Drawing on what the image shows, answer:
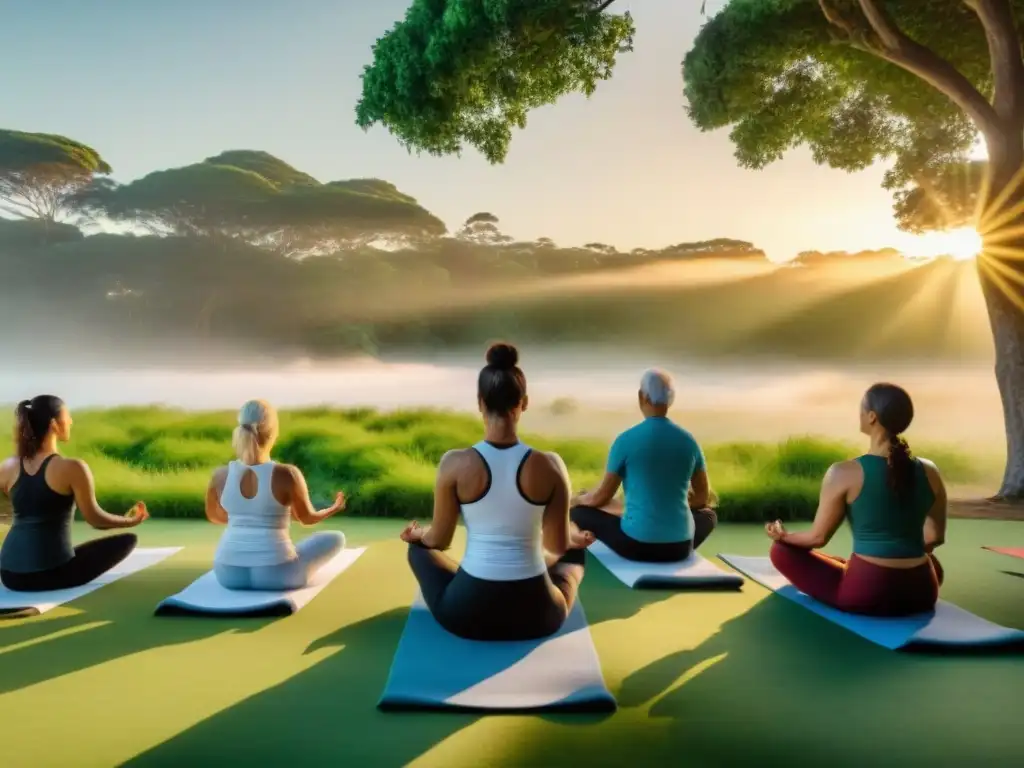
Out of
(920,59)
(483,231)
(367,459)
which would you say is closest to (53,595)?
(367,459)

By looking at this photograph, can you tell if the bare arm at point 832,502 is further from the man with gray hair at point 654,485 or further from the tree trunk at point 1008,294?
the tree trunk at point 1008,294

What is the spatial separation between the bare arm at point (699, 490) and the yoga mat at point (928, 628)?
0.86 meters

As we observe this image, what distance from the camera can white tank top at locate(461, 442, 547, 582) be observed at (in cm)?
294

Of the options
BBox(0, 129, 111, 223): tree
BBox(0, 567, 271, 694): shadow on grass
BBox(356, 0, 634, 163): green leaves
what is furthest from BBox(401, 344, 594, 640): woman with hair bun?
BBox(0, 129, 111, 223): tree

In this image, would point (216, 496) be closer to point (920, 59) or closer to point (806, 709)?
point (806, 709)

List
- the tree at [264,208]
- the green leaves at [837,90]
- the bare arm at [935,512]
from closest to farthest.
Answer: the bare arm at [935,512] → the green leaves at [837,90] → the tree at [264,208]

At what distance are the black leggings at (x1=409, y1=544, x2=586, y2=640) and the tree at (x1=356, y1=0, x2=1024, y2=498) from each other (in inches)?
186

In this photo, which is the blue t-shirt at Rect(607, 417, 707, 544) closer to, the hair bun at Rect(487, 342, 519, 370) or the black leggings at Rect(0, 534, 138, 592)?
the hair bun at Rect(487, 342, 519, 370)

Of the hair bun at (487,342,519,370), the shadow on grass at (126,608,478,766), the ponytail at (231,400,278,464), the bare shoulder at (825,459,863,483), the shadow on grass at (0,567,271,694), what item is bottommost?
the shadow on grass at (0,567,271,694)

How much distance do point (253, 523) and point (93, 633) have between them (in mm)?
740

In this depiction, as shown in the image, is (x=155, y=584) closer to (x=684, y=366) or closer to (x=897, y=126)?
(x=684, y=366)

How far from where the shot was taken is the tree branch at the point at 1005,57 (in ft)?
22.2

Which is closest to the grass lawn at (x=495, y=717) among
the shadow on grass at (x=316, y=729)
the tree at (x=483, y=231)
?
the shadow on grass at (x=316, y=729)

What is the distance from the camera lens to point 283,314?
389 inches
